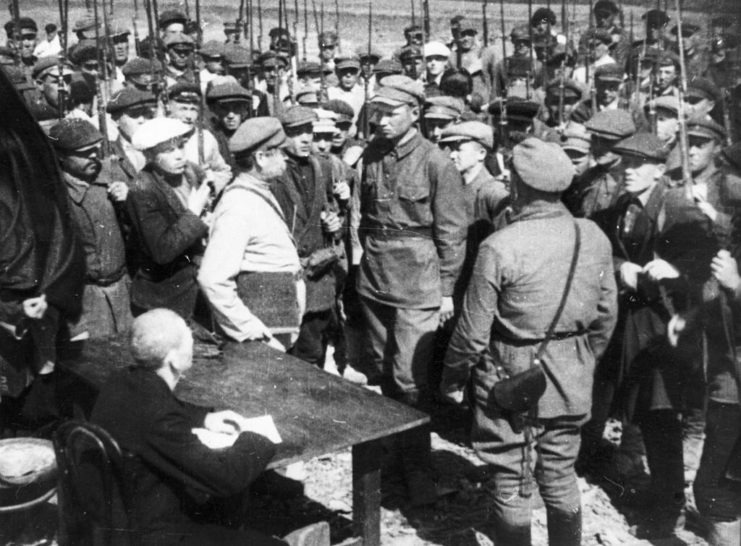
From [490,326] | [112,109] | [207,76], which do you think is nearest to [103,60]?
[207,76]

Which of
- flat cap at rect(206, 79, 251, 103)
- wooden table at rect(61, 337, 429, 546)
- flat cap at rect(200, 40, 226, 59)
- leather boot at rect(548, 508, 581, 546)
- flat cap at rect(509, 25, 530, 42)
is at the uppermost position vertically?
flat cap at rect(509, 25, 530, 42)

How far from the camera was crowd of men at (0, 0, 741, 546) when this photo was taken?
406 cm

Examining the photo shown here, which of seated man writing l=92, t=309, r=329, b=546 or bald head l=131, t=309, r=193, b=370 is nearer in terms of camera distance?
seated man writing l=92, t=309, r=329, b=546

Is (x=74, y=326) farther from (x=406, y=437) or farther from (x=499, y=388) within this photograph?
(x=499, y=388)

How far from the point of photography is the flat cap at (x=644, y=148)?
4910 mm

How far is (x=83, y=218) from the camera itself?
491 cm

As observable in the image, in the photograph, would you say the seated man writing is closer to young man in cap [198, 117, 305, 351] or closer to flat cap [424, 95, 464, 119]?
young man in cap [198, 117, 305, 351]

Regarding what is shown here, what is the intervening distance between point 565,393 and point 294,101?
5903mm

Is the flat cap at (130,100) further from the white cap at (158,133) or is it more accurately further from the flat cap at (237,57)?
the flat cap at (237,57)

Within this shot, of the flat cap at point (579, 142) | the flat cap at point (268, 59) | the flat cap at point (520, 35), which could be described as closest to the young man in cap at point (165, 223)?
the flat cap at point (579, 142)

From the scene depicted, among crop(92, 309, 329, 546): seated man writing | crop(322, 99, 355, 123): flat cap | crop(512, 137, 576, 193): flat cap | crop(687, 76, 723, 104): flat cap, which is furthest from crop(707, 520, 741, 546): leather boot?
crop(322, 99, 355, 123): flat cap

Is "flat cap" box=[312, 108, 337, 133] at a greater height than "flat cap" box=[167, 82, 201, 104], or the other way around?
"flat cap" box=[167, 82, 201, 104]

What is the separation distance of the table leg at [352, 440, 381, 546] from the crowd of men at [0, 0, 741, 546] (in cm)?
54

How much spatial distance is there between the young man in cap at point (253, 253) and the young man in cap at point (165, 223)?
38 cm
